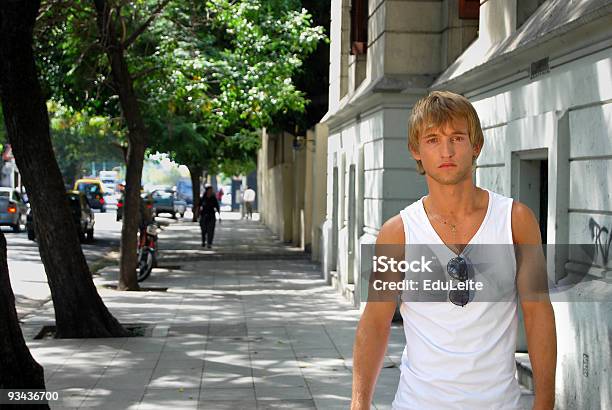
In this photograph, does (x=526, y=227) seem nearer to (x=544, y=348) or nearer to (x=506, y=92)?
(x=544, y=348)

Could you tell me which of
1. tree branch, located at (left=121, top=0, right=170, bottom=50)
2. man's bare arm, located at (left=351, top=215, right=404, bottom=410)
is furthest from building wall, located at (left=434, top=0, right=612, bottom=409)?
tree branch, located at (left=121, top=0, right=170, bottom=50)

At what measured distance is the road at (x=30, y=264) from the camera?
17.3m

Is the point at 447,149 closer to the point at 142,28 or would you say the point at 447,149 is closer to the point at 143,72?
the point at 142,28

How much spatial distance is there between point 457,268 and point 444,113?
1.34 feet

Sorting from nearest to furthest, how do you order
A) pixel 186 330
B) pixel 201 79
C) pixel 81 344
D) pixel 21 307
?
pixel 81 344 < pixel 186 330 < pixel 21 307 < pixel 201 79

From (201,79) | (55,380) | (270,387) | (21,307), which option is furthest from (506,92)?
(201,79)

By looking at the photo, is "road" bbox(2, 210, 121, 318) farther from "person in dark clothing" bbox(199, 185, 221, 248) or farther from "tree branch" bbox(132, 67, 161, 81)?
"tree branch" bbox(132, 67, 161, 81)

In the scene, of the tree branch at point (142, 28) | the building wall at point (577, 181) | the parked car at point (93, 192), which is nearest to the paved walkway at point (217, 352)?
the building wall at point (577, 181)

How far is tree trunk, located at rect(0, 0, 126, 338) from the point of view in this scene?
34.7 ft

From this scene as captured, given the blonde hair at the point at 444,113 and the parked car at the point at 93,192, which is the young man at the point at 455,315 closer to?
the blonde hair at the point at 444,113

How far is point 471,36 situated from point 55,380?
6976 millimetres

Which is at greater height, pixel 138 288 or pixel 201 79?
pixel 201 79

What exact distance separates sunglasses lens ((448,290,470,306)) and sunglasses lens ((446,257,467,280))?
41mm

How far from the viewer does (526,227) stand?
9.49 feet
